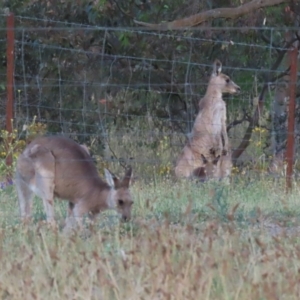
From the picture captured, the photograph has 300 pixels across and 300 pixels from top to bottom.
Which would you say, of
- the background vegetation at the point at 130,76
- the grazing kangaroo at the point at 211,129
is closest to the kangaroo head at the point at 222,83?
the grazing kangaroo at the point at 211,129

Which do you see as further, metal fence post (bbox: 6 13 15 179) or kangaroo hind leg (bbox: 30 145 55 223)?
metal fence post (bbox: 6 13 15 179)

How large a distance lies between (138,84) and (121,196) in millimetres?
6882

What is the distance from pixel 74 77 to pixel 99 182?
22.7 ft

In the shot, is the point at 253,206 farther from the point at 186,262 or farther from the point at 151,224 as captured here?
the point at 186,262

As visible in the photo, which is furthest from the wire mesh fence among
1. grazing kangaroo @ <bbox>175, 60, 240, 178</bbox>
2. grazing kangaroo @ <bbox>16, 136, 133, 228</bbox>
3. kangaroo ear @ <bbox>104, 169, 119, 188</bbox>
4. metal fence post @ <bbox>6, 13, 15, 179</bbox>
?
kangaroo ear @ <bbox>104, 169, 119, 188</bbox>

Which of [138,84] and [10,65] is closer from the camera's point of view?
[10,65]

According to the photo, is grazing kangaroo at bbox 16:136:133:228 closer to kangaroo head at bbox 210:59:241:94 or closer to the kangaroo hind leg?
the kangaroo hind leg

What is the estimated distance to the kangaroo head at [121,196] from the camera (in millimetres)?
8531

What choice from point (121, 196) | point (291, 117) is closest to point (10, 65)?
point (121, 196)

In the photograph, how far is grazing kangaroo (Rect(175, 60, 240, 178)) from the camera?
14.0m

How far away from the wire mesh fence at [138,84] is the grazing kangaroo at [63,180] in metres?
5.90

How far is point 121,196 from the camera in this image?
8641mm

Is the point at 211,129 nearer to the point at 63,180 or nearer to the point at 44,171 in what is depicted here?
the point at 63,180

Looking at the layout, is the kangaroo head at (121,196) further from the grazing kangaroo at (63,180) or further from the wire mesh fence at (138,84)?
the wire mesh fence at (138,84)
